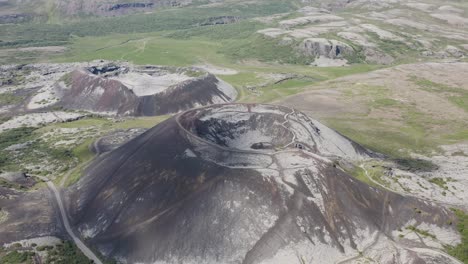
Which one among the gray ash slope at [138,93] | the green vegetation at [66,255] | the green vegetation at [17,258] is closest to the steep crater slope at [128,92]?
the gray ash slope at [138,93]

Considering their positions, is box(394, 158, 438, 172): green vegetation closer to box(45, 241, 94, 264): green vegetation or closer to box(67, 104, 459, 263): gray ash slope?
box(67, 104, 459, 263): gray ash slope

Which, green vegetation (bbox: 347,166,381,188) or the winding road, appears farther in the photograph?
green vegetation (bbox: 347,166,381,188)

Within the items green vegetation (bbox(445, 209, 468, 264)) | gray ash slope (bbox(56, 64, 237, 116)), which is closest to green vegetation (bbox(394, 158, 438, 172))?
green vegetation (bbox(445, 209, 468, 264))

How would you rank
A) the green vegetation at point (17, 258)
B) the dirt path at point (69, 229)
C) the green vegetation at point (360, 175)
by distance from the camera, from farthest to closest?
the green vegetation at point (360, 175) → the dirt path at point (69, 229) → the green vegetation at point (17, 258)

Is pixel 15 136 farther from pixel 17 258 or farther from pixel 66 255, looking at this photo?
pixel 66 255

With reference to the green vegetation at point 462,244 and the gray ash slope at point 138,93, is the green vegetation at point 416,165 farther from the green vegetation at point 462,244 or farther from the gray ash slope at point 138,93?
the gray ash slope at point 138,93

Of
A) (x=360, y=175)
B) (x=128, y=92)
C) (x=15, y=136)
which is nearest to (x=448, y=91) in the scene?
(x=360, y=175)
